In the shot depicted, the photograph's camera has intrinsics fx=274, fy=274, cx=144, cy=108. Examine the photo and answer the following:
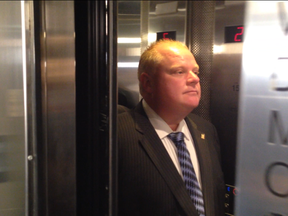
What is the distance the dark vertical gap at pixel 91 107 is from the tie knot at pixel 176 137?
305 mm

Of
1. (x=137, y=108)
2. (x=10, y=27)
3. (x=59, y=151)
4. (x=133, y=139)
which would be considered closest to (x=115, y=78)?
(x=137, y=108)

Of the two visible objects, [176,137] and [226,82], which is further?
[176,137]

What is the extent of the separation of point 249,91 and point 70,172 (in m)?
0.95

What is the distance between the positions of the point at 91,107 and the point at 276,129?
83 cm

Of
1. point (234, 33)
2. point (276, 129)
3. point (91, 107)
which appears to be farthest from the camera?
point (91, 107)

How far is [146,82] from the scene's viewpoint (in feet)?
4.24

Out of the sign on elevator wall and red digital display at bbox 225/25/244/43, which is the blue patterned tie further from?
red digital display at bbox 225/25/244/43

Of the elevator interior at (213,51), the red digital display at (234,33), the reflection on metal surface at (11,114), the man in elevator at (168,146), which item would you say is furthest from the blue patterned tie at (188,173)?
the reflection on metal surface at (11,114)

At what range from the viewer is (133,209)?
1.22 m

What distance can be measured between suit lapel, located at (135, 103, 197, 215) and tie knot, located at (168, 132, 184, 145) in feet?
0.20

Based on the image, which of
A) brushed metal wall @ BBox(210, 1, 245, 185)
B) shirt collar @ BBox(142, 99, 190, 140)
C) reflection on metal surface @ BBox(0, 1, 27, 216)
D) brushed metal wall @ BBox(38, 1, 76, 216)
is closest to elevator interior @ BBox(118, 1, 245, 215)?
brushed metal wall @ BBox(210, 1, 245, 185)

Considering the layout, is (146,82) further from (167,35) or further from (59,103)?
(59,103)

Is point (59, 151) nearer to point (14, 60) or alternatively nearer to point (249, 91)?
→ point (14, 60)

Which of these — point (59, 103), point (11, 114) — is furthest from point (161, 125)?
point (11, 114)
